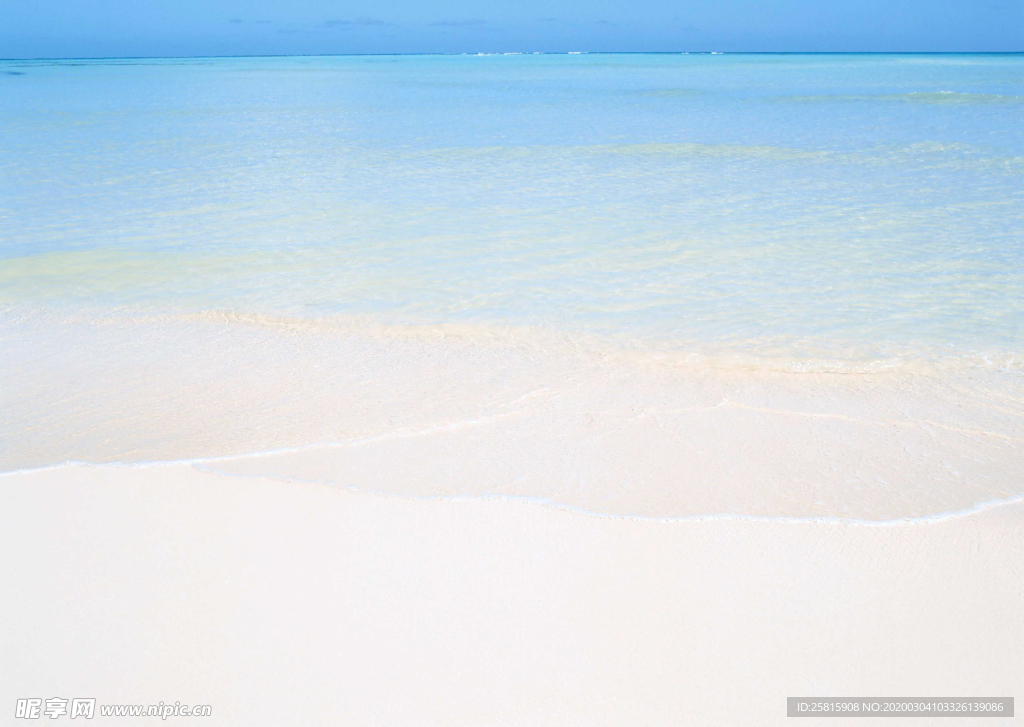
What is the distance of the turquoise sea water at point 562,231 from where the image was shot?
187 inches

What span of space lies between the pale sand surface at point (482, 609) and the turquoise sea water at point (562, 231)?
1.99 meters

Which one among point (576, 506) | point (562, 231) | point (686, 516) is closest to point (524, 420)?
point (576, 506)

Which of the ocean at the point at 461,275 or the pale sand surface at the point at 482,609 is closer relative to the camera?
the pale sand surface at the point at 482,609

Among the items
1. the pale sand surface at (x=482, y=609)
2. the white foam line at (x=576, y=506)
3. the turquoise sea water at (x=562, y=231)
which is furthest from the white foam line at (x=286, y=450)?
the turquoise sea water at (x=562, y=231)

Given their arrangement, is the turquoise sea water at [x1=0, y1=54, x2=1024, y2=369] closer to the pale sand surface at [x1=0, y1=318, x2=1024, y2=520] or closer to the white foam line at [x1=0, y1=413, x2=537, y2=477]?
the pale sand surface at [x1=0, y1=318, x2=1024, y2=520]

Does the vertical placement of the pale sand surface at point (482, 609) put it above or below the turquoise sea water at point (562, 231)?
below

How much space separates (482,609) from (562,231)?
487cm

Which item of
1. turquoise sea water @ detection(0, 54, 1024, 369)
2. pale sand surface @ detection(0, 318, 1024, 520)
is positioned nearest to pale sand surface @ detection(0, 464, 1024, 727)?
pale sand surface @ detection(0, 318, 1024, 520)

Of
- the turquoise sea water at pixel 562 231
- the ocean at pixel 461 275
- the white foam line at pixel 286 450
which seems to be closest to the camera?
the white foam line at pixel 286 450

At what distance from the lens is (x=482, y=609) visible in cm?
213

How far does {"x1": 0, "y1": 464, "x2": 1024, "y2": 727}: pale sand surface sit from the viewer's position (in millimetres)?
1894

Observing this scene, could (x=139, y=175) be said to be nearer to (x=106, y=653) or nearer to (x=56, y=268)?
(x=56, y=268)

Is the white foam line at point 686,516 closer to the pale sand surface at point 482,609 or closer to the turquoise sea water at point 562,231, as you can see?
the pale sand surface at point 482,609

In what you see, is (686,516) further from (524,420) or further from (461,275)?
(461,275)
